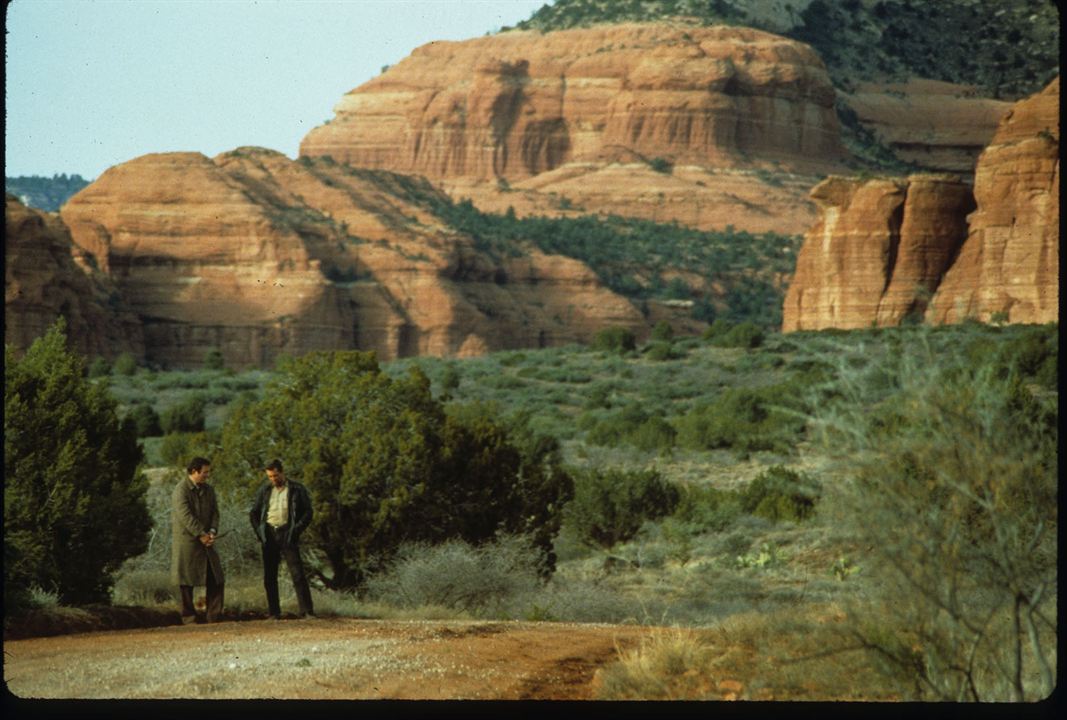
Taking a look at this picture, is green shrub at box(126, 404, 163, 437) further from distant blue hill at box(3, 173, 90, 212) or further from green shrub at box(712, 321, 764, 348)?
distant blue hill at box(3, 173, 90, 212)

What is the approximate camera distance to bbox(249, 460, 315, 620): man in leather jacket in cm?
1345

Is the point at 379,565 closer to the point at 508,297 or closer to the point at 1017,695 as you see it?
the point at 1017,695

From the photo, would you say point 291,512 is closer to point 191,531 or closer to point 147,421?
point 191,531

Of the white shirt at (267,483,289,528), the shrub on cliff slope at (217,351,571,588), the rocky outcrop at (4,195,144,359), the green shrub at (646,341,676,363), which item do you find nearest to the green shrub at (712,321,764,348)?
the green shrub at (646,341,676,363)

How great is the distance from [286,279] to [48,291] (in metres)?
15.2

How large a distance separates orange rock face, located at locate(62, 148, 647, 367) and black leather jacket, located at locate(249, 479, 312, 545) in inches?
2591

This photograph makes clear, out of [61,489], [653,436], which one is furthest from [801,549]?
[653,436]

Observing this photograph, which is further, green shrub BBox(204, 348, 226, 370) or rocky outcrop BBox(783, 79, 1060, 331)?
green shrub BBox(204, 348, 226, 370)

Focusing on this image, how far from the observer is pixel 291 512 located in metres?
13.5

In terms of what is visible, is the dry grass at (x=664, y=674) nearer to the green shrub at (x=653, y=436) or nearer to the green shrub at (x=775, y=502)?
the green shrub at (x=775, y=502)

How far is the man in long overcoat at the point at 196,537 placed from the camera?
13227 mm

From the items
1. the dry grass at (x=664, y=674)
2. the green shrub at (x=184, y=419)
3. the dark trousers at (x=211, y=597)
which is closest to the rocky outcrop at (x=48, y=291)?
the green shrub at (x=184, y=419)

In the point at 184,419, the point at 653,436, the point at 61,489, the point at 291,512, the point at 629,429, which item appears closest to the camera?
the point at 291,512

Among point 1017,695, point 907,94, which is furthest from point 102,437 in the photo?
point 907,94
